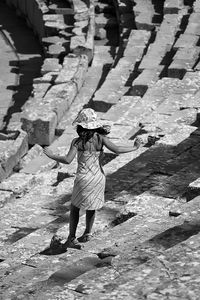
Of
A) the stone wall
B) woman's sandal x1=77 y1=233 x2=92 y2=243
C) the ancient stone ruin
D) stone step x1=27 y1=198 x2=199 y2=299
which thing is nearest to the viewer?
stone step x1=27 y1=198 x2=199 y2=299

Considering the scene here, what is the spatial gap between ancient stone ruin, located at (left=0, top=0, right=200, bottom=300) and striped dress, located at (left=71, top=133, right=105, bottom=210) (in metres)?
0.36

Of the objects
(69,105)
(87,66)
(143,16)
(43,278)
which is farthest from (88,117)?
(143,16)

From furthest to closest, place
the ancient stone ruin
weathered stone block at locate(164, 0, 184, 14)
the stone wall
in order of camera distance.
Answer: weathered stone block at locate(164, 0, 184, 14) < the stone wall < the ancient stone ruin

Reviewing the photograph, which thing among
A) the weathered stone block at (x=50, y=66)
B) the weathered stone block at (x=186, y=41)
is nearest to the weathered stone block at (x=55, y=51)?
the weathered stone block at (x=50, y=66)

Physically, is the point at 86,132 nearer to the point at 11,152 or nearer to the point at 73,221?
the point at 73,221

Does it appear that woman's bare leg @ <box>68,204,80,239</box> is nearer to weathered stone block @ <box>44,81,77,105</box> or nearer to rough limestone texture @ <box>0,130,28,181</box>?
rough limestone texture @ <box>0,130,28,181</box>

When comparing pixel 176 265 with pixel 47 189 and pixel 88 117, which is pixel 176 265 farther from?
pixel 47 189

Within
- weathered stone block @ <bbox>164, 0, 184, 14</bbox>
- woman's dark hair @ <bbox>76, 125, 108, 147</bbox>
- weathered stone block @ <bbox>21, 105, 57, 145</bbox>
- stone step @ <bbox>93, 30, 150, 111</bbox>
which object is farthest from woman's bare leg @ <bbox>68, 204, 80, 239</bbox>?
weathered stone block @ <bbox>164, 0, 184, 14</bbox>

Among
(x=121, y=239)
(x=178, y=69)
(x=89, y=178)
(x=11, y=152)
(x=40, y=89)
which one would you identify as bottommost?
(x=40, y=89)

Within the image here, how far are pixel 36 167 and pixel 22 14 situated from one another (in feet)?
48.8

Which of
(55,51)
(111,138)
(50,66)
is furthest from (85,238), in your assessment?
(55,51)

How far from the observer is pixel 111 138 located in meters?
17.0

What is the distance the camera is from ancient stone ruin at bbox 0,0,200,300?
9477 millimetres

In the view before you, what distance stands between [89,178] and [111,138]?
228 inches
